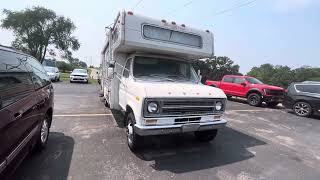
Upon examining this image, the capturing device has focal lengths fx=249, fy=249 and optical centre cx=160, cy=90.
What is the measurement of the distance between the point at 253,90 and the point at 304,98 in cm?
317

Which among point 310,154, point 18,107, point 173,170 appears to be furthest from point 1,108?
point 310,154

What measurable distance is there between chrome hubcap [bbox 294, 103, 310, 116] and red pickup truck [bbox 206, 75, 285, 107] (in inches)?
82.7

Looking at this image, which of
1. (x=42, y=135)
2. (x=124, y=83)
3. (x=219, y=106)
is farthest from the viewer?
(x=124, y=83)

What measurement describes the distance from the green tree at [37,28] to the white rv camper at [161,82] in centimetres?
3984

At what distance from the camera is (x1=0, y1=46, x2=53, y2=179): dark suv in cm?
289

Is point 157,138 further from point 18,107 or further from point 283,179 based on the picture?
point 18,107

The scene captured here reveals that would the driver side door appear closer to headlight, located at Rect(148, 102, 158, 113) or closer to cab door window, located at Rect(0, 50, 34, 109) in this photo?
headlight, located at Rect(148, 102, 158, 113)

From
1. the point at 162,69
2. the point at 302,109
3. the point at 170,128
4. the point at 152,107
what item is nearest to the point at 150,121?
the point at 152,107

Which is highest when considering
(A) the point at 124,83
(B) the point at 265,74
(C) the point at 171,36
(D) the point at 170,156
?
(C) the point at 171,36

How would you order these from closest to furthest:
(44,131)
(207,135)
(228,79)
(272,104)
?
(44,131)
(207,135)
(272,104)
(228,79)

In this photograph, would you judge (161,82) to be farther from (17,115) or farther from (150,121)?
(17,115)

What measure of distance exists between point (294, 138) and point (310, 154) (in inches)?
58.0

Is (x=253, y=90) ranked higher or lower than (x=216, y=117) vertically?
higher

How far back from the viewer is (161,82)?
5.64 m
